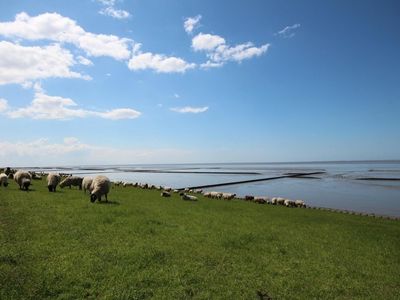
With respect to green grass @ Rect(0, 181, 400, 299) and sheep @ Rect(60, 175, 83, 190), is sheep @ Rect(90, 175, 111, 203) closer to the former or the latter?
green grass @ Rect(0, 181, 400, 299)

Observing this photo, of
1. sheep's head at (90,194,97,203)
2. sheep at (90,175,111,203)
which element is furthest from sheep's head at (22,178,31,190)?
sheep's head at (90,194,97,203)

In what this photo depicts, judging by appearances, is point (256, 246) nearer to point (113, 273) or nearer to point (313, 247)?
point (313, 247)

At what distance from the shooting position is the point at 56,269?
33.2 ft

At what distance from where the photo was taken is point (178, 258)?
12.1 metres

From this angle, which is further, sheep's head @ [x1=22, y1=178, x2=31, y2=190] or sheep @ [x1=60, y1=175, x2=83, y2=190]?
sheep @ [x1=60, y1=175, x2=83, y2=190]

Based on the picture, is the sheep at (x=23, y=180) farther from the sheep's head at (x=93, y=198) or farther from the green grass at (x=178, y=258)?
the green grass at (x=178, y=258)

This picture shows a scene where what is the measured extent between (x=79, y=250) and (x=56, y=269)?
1.87 m

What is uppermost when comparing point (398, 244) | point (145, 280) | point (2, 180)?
point (2, 180)

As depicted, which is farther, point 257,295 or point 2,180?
point 2,180

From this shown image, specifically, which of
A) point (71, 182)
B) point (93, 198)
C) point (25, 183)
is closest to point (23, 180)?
point (25, 183)

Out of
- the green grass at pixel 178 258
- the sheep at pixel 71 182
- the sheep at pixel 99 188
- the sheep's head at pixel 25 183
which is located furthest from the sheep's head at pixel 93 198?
the sheep at pixel 71 182

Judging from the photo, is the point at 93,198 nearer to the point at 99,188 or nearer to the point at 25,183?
the point at 99,188

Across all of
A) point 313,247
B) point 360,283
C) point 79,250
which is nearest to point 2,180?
point 79,250

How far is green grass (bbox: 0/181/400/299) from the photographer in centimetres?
953
